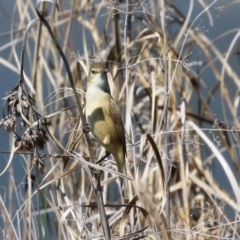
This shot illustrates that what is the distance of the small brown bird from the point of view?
1.91 meters

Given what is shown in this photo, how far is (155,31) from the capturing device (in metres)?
2.68

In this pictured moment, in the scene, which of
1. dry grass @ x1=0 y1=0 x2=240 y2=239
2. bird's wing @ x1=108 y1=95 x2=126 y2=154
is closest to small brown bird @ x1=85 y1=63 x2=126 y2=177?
bird's wing @ x1=108 y1=95 x2=126 y2=154

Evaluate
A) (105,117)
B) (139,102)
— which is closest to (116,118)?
(105,117)

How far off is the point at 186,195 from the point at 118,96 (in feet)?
1.71

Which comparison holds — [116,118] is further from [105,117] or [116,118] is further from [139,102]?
[139,102]

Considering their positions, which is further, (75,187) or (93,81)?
(75,187)

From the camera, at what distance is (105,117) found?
6.44 feet

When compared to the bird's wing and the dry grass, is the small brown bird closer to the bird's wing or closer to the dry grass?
the bird's wing

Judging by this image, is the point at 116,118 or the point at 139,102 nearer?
the point at 116,118

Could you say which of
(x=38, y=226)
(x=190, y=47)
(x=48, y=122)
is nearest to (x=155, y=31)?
(x=190, y=47)

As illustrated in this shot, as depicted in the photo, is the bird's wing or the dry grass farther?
the dry grass

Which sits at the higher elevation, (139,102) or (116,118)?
(139,102)

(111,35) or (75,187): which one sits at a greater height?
(111,35)

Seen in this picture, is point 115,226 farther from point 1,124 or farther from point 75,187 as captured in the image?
point 1,124
